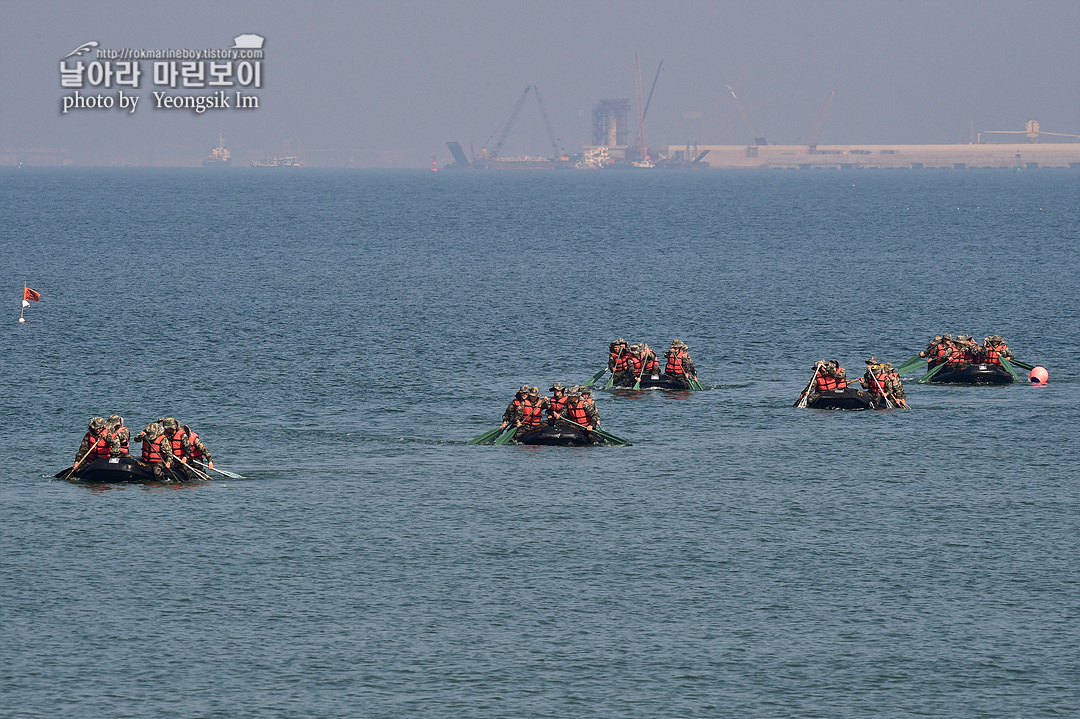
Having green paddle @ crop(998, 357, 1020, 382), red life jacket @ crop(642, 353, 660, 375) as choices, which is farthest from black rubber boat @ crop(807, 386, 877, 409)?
green paddle @ crop(998, 357, 1020, 382)

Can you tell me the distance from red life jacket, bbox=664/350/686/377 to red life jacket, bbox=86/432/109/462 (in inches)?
1539

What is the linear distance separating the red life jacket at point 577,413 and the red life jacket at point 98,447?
80.6 feet

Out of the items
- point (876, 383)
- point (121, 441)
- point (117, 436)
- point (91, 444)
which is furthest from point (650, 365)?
point (91, 444)

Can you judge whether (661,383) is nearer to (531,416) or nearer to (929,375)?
(531,416)

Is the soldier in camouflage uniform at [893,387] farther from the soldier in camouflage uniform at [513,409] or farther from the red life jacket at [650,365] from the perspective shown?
the soldier in camouflage uniform at [513,409]

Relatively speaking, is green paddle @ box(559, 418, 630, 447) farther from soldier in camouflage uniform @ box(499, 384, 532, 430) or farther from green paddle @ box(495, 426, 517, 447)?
green paddle @ box(495, 426, 517, 447)

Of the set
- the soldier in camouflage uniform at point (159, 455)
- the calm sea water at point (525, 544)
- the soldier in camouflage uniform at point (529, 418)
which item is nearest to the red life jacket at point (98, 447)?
the soldier in camouflage uniform at point (159, 455)

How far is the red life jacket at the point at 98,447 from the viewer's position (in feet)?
228

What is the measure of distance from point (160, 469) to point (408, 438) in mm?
15704

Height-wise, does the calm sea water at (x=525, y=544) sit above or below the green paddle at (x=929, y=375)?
below

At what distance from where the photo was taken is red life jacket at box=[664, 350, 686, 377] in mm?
94875

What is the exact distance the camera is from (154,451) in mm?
69812

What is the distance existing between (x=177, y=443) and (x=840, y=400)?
41.3 meters

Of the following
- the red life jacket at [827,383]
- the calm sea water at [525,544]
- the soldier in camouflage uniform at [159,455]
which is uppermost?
the red life jacket at [827,383]
